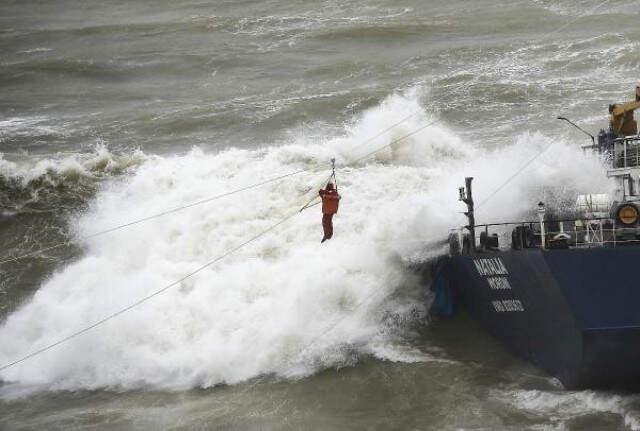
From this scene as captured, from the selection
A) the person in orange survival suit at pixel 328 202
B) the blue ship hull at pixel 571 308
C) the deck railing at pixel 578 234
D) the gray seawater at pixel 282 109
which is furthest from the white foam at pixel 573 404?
the person in orange survival suit at pixel 328 202

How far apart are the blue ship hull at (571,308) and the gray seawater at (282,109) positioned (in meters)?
0.54

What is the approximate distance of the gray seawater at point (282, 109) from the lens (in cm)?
1792

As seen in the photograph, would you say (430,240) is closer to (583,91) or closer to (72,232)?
(72,232)

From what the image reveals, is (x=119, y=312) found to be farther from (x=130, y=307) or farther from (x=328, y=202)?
(x=328, y=202)

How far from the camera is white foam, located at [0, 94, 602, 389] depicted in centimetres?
2034

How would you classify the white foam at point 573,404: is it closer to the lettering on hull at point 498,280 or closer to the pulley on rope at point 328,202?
the lettering on hull at point 498,280

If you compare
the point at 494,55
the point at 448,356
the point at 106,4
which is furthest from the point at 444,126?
Result: the point at 106,4

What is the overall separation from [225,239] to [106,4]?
3777 cm

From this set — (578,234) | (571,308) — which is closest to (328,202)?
(578,234)

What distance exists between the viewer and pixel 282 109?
123ft

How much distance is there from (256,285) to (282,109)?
16298mm

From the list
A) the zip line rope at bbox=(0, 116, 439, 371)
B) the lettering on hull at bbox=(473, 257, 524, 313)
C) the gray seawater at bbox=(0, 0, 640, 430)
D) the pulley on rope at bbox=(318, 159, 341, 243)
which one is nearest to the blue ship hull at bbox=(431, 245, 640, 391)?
the lettering on hull at bbox=(473, 257, 524, 313)

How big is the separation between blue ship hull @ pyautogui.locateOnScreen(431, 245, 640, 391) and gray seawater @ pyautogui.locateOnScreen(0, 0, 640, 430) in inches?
21.3

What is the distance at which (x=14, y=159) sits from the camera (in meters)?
34.6
